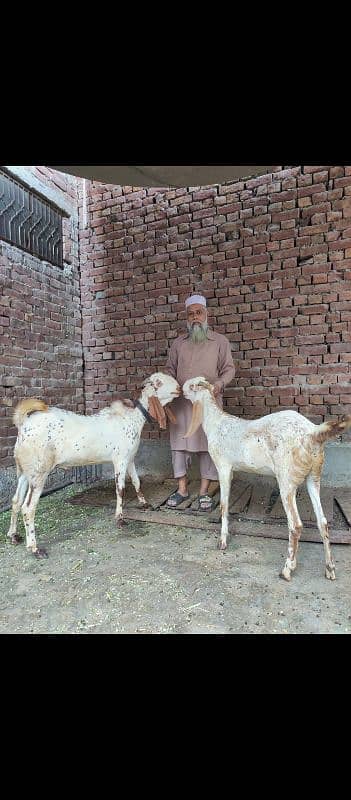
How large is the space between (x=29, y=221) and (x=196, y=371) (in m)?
2.65

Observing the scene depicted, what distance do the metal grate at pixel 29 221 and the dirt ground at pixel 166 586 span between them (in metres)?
3.17

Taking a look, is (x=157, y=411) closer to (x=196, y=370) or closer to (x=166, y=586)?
(x=196, y=370)

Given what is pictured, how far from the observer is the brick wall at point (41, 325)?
13.2 feet

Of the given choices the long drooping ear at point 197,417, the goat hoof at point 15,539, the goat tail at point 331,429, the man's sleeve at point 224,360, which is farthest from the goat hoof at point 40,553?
the man's sleeve at point 224,360

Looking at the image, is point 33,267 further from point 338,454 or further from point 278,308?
point 338,454

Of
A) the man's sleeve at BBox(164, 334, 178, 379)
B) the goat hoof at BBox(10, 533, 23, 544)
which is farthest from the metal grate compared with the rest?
the goat hoof at BBox(10, 533, 23, 544)

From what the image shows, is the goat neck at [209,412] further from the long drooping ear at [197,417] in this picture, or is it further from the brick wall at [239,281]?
the brick wall at [239,281]

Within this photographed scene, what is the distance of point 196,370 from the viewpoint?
386cm

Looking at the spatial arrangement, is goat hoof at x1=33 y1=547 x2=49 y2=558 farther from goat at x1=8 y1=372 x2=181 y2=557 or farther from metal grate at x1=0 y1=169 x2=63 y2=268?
metal grate at x1=0 y1=169 x2=63 y2=268

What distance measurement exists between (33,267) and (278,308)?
9.49 ft

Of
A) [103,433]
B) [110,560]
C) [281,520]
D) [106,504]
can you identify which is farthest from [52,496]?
Result: [281,520]

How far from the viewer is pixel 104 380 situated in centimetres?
522

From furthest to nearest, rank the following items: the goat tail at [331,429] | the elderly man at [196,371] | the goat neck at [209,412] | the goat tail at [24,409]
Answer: the elderly man at [196,371], the goat neck at [209,412], the goat tail at [24,409], the goat tail at [331,429]

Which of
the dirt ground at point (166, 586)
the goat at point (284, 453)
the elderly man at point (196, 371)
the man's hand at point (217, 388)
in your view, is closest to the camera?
the dirt ground at point (166, 586)
